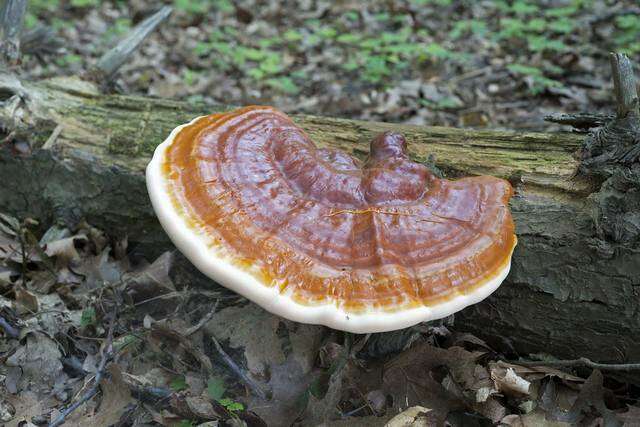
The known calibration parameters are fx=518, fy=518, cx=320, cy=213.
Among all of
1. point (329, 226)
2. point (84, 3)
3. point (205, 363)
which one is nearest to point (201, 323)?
point (205, 363)

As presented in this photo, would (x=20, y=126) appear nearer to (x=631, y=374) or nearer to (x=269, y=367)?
(x=269, y=367)

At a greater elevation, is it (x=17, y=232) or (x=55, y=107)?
(x=55, y=107)

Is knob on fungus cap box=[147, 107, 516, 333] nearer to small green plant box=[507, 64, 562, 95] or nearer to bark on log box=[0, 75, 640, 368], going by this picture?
bark on log box=[0, 75, 640, 368]

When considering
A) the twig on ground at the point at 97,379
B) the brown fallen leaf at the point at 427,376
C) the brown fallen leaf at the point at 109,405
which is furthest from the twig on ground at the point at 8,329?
the brown fallen leaf at the point at 427,376

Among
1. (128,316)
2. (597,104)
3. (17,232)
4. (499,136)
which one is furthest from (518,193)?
(597,104)

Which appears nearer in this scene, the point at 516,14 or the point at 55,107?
the point at 55,107
